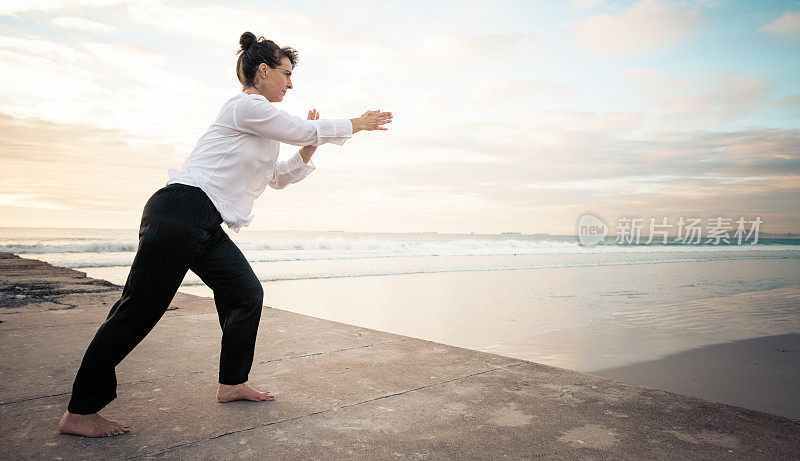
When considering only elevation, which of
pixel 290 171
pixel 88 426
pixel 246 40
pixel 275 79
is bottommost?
pixel 88 426

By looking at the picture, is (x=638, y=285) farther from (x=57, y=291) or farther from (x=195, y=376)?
(x=57, y=291)

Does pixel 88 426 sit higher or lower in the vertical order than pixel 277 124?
lower

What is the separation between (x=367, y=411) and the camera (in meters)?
2.27

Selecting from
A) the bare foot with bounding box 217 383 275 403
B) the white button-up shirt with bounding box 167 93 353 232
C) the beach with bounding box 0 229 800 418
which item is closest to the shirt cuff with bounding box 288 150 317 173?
the white button-up shirt with bounding box 167 93 353 232

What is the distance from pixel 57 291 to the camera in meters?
6.20

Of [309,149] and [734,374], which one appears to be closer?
[309,149]

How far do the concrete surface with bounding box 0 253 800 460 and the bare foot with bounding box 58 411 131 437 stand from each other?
0.03 metres

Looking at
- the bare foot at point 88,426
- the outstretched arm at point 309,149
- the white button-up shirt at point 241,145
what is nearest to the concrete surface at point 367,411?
the bare foot at point 88,426

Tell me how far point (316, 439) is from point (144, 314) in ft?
2.86

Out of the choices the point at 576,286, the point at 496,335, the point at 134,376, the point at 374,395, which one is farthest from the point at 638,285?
the point at 134,376

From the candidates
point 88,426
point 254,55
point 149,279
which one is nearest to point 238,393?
point 88,426

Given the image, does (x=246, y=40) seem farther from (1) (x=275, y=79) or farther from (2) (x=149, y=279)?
(2) (x=149, y=279)

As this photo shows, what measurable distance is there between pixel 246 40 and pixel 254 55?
110 mm

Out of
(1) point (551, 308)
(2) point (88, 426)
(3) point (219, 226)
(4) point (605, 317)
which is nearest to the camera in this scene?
(2) point (88, 426)
